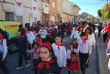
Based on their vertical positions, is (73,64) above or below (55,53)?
below

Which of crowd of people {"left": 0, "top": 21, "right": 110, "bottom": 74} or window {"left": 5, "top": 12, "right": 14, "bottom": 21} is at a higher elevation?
window {"left": 5, "top": 12, "right": 14, "bottom": 21}

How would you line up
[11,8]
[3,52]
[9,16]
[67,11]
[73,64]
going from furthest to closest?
[67,11] < [9,16] < [11,8] < [3,52] < [73,64]

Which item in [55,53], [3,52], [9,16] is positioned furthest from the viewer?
[9,16]

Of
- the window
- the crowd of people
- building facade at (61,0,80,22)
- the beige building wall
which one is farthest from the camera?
building facade at (61,0,80,22)

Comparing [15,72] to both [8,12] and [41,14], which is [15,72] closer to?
[8,12]

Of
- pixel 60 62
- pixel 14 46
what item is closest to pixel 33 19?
pixel 14 46

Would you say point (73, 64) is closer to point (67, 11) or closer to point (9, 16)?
point (9, 16)

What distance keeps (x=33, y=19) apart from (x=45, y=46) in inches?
1405

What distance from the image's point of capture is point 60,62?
907cm

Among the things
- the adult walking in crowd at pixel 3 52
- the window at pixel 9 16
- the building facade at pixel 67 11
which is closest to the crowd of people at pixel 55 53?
the adult walking in crowd at pixel 3 52

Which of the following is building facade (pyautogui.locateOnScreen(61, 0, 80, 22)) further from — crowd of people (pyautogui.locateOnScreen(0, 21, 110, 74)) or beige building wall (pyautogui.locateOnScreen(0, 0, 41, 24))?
crowd of people (pyautogui.locateOnScreen(0, 21, 110, 74))

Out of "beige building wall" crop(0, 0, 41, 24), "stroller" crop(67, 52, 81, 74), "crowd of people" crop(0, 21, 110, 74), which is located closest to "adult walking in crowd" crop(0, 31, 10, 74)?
"crowd of people" crop(0, 21, 110, 74)

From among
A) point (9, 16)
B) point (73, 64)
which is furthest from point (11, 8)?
point (73, 64)

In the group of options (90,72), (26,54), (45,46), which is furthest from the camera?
(26,54)
